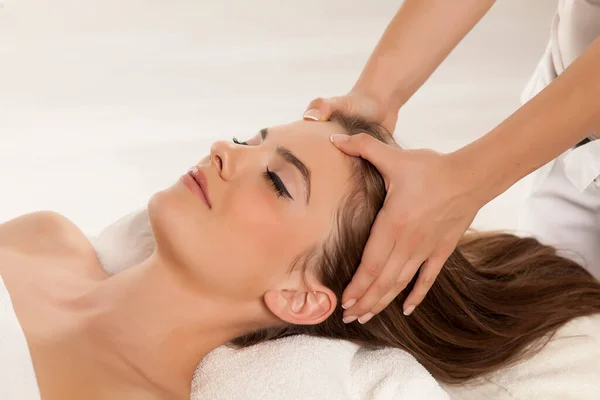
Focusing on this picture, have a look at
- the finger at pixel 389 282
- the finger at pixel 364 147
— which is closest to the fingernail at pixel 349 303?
the finger at pixel 389 282

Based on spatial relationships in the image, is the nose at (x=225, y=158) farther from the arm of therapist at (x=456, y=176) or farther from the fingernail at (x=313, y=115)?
A: the arm of therapist at (x=456, y=176)

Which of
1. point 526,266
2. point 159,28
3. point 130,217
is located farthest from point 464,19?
point 159,28

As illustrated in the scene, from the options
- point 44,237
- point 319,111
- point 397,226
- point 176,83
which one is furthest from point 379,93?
point 176,83

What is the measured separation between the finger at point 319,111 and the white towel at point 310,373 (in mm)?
409

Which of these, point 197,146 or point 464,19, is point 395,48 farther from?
point 197,146

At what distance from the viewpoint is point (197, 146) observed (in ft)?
7.32

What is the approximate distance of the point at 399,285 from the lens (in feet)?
4.43

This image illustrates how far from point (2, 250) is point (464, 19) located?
1066 mm

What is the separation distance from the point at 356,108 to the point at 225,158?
0.32 meters

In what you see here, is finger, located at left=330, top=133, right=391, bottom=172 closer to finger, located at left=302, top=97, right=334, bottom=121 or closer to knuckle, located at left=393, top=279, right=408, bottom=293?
finger, located at left=302, top=97, right=334, bottom=121

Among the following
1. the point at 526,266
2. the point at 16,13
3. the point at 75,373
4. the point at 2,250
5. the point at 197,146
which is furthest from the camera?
the point at 16,13

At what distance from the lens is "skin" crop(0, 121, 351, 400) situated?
1362 millimetres

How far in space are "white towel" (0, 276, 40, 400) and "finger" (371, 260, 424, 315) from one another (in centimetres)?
58

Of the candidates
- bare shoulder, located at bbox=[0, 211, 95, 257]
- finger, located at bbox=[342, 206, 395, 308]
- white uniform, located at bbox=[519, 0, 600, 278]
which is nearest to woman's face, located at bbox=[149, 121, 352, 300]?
finger, located at bbox=[342, 206, 395, 308]
